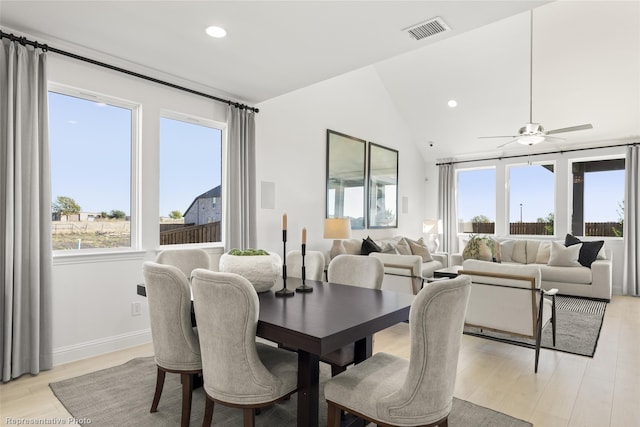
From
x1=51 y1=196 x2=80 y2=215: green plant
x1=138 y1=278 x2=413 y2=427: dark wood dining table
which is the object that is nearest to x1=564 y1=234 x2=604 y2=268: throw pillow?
x1=138 y1=278 x2=413 y2=427: dark wood dining table

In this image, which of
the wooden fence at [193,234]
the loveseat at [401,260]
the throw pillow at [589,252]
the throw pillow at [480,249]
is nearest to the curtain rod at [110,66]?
the wooden fence at [193,234]

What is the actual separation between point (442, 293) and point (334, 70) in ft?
8.88

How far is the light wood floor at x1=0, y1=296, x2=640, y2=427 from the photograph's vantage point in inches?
90.0

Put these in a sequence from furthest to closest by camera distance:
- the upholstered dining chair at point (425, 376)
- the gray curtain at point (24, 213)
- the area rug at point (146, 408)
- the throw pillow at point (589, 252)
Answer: the throw pillow at point (589, 252), the gray curtain at point (24, 213), the area rug at point (146, 408), the upholstered dining chair at point (425, 376)

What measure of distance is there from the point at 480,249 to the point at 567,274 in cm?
126

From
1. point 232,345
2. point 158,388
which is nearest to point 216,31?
point 232,345

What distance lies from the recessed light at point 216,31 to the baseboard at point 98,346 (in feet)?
8.94

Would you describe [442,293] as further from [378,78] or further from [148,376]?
[378,78]

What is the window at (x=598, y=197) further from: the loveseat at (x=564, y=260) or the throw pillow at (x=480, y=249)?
the throw pillow at (x=480, y=249)

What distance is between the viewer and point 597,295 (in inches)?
216

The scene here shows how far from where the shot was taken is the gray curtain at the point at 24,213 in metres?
2.70

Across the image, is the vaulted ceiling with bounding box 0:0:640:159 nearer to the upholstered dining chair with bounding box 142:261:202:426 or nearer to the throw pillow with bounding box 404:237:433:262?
the upholstered dining chair with bounding box 142:261:202:426

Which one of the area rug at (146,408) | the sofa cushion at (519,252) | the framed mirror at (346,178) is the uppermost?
the framed mirror at (346,178)

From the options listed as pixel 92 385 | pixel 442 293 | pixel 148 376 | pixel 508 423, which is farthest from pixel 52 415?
pixel 508 423
